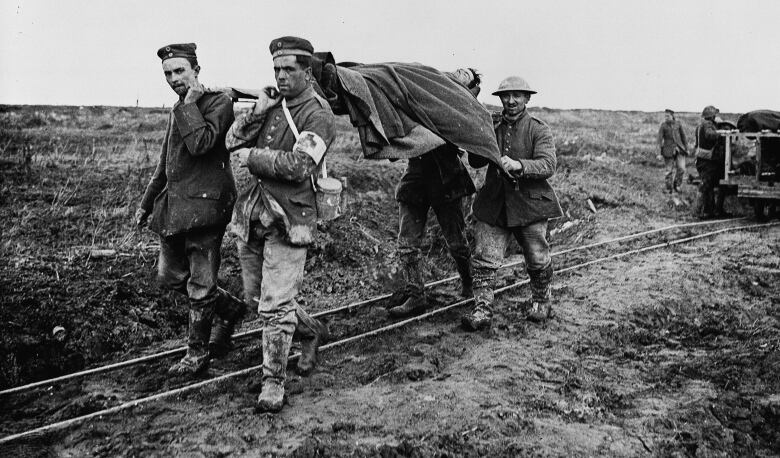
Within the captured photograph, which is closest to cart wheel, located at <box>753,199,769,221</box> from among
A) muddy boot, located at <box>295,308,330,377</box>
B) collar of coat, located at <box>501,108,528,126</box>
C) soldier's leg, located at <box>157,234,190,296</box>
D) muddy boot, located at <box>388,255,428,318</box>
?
collar of coat, located at <box>501,108,528,126</box>

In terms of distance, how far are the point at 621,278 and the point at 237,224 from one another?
4925 mm

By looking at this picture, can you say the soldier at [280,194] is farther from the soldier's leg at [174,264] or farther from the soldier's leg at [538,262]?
the soldier's leg at [538,262]

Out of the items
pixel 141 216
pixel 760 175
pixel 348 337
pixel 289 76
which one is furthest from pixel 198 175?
pixel 760 175

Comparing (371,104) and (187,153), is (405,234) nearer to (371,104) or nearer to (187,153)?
(371,104)

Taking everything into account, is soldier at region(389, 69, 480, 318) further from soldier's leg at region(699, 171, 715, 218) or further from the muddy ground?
soldier's leg at region(699, 171, 715, 218)

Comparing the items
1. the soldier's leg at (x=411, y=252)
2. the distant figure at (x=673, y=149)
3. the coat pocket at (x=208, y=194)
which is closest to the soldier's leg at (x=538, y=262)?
the soldier's leg at (x=411, y=252)

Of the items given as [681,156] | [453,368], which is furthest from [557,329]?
[681,156]

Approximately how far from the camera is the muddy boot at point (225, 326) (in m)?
5.39

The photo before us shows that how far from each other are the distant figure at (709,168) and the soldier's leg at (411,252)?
25.5 feet

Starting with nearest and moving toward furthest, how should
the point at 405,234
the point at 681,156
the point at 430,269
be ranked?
the point at 405,234 → the point at 430,269 → the point at 681,156

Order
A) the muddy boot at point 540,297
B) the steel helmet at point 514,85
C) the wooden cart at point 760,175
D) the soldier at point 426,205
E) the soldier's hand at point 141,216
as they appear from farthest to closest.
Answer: the wooden cart at point 760,175
the soldier at point 426,205
the muddy boot at point 540,297
the steel helmet at point 514,85
the soldier's hand at point 141,216

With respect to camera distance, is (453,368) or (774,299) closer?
(453,368)

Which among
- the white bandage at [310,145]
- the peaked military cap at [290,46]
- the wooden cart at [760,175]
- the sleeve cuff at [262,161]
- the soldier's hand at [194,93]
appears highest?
the peaked military cap at [290,46]

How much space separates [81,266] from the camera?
7.19 meters
